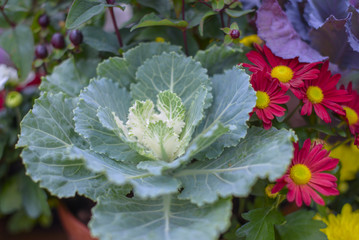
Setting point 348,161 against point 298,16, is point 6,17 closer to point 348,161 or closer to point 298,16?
point 298,16

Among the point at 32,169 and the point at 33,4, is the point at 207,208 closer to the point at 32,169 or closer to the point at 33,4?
the point at 32,169

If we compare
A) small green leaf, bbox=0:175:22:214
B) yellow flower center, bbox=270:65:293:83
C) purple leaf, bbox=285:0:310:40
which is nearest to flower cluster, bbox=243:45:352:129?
yellow flower center, bbox=270:65:293:83

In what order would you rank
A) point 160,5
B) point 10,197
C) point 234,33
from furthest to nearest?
point 10,197 < point 160,5 < point 234,33

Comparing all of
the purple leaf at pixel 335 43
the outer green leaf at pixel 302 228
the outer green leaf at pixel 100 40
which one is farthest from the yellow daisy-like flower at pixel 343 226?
the outer green leaf at pixel 100 40

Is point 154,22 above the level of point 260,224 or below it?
above

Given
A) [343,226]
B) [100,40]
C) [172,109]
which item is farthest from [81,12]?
[343,226]

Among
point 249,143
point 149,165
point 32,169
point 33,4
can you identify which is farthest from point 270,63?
point 33,4

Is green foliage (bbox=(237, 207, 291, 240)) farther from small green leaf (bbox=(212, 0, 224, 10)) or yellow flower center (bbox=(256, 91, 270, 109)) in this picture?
small green leaf (bbox=(212, 0, 224, 10))
